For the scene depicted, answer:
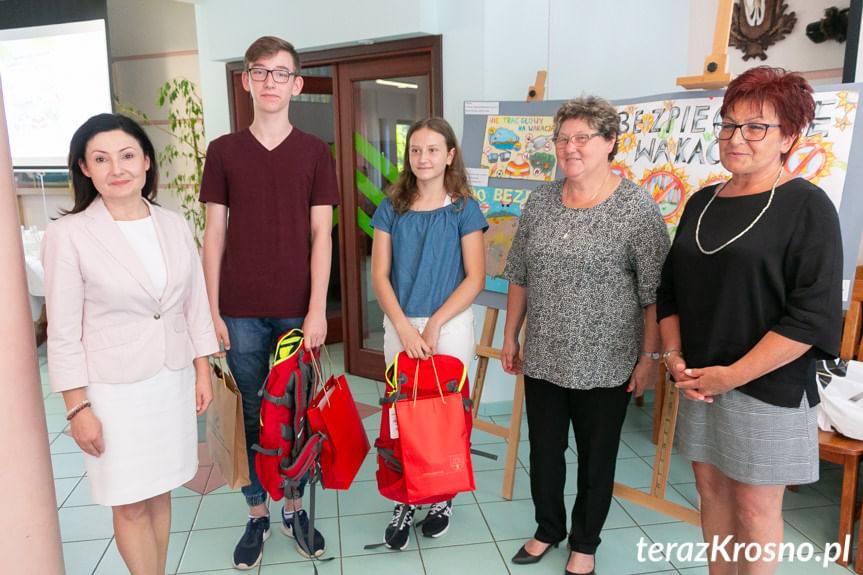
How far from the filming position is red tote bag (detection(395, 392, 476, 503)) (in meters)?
2.01

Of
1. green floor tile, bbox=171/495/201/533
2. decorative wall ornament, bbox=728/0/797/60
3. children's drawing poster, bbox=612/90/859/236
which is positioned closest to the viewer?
children's drawing poster, bbox=612/90/859/236

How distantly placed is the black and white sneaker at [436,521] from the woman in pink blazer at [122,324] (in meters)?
1.02

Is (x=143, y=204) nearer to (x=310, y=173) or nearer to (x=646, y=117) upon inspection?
(x=310, y=173)

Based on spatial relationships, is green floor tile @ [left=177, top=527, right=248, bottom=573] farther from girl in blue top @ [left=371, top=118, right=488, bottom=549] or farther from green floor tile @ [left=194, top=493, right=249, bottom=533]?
girl in blue top @ [left=371, top=118, right=488, bottom=549]

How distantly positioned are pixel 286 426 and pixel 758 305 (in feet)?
4.78

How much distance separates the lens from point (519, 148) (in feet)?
9.15

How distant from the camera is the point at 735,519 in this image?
178cm

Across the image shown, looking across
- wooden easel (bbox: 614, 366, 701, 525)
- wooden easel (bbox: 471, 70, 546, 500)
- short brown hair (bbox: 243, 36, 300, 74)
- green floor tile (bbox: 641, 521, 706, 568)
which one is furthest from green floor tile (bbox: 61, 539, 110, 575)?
green floor tile (bbox: 641, 521, 706, 568)

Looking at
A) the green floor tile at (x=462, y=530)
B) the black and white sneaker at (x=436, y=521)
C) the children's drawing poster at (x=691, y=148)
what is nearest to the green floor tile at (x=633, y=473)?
the green floor tile at (x=462, y=530)

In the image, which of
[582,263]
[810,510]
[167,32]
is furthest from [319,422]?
[167,32]

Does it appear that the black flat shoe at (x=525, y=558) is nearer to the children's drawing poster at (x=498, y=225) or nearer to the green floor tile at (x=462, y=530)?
the green floor tile at (x=462, y=530)

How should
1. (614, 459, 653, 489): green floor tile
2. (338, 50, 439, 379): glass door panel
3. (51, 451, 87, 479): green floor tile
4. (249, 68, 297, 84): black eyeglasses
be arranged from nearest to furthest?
(249, 68, 297, 84): black eyeglasses → (614, 459, 653, 489): green floor tile → (51, 451, 87, 479): green floor tile → (338, 50, 439, 379): glass door panel

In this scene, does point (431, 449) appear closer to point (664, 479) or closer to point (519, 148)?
point (664, 479)

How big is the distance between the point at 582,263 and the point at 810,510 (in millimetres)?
1613
